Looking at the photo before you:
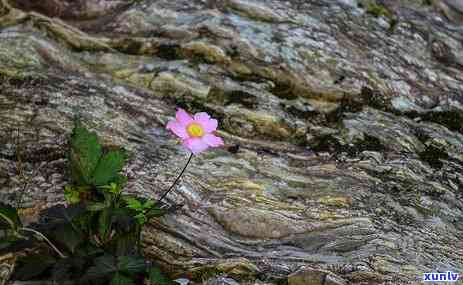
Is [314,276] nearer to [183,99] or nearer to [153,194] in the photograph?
[153,194]

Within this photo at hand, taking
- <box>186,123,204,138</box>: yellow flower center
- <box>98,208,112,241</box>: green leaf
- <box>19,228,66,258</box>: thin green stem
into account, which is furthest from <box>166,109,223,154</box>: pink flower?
<box>19,228,66,258</box>: thin green stem

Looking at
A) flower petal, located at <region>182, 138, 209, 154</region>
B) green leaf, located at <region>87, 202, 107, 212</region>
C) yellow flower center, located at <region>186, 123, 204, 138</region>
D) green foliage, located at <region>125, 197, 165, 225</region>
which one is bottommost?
green foliage, located at <region>125, 197, 165, 225</region>

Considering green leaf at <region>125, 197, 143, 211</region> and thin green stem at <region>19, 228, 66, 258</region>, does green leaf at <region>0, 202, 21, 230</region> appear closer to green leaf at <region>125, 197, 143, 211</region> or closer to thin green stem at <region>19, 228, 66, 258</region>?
thin green stem at <region>19, 228, 66, 258</region>

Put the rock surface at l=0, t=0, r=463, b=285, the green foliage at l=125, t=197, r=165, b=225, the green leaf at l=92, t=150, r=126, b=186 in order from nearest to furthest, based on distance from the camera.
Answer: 1. the green foliage at l=125, t=197, r=165, b=225
2. the green leaf at l=92, t=150, r=126, b=186
3. the rock surface at l=0, t=0, r=463, b=285

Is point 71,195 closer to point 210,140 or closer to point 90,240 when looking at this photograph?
point 90,240

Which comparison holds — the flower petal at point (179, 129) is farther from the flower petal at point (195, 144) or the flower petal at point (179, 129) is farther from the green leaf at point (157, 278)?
the green leaf at point (157, 278)

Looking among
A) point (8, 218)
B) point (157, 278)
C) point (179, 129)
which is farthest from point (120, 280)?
point (179, 129)
